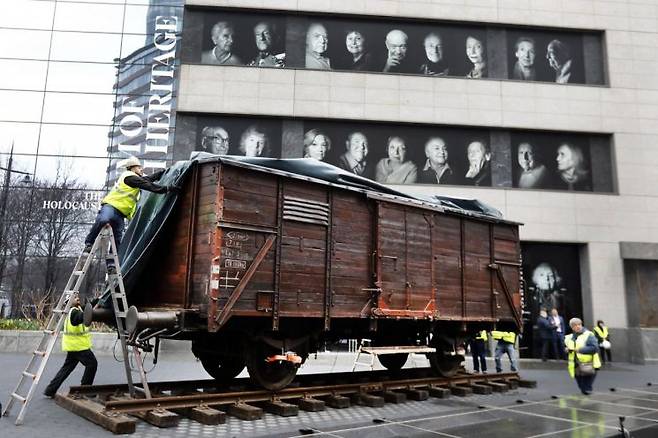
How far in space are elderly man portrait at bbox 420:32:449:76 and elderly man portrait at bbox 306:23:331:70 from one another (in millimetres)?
4292

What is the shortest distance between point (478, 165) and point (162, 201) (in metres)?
16.1

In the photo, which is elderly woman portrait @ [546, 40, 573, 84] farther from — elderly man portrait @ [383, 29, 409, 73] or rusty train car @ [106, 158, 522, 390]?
rusty train car @ [106, 158, 522, 390]

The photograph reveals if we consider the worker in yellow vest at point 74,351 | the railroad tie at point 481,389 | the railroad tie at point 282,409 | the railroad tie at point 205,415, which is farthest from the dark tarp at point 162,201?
the railroad tie at point 481,389

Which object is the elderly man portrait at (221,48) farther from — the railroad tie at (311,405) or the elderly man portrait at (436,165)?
the railroad tie at (311,405)

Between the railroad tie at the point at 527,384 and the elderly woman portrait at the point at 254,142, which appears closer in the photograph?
the railroad tie at the point at 527,384

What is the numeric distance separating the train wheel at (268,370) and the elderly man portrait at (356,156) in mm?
13316

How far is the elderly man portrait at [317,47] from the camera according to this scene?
2086 cm

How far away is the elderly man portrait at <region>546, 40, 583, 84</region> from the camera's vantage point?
71.1ft

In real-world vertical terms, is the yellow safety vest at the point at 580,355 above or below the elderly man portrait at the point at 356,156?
below

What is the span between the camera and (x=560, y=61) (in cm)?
2178

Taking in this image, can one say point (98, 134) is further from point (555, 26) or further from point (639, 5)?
point (639, 5)

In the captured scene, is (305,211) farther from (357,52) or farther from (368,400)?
(357,52)

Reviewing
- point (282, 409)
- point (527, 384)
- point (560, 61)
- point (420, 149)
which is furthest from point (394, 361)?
point (560, 61)

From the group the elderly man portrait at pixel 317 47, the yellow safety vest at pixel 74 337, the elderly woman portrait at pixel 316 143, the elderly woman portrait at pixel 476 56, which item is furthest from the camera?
the elderly woman portrait at pixel 476 56
